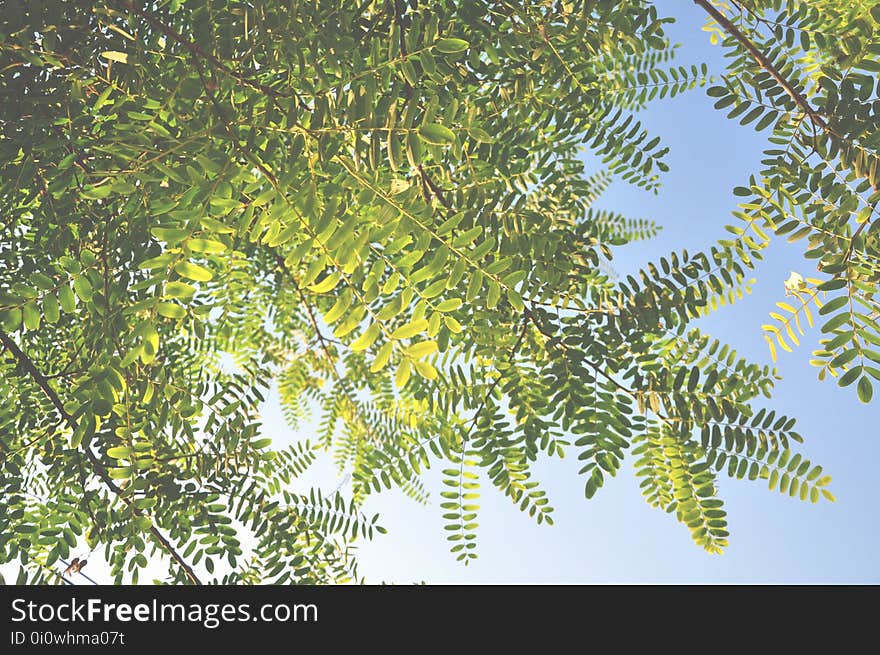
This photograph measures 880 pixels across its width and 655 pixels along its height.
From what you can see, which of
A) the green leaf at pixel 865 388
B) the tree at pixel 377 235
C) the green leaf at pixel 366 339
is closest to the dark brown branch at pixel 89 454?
the tree at pixel 377 235

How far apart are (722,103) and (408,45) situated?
314 mm

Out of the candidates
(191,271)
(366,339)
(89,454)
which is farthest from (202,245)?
(89,454)

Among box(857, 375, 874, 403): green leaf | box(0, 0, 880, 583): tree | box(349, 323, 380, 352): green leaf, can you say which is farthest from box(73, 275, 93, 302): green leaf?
box(857, 375, 874, 403): green leaf

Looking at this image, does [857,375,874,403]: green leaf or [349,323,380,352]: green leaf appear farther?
[857,375,874,403]: green leaf

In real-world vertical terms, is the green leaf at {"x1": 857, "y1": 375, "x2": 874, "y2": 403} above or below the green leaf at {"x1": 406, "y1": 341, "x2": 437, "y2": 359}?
above

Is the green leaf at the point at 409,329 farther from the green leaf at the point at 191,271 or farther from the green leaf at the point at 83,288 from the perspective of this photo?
the green leaf at the point at 83,288

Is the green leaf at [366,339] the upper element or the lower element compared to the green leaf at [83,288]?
lower

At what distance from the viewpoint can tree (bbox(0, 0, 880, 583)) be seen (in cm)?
43

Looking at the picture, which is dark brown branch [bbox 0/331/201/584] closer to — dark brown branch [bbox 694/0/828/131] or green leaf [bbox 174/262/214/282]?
green leaf [bbox 174/262/214/282]

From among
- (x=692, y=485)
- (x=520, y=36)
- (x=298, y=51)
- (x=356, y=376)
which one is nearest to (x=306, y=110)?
(x=298, y=51)

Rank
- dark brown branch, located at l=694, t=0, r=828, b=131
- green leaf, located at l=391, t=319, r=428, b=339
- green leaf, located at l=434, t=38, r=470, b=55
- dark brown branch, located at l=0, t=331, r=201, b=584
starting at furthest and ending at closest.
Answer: dark brown branch, located at l=0, t=331, r=201, b=584, dark brown branch, located at l=694, t=0, r=828, b=131, green leaf, located at l=434, t=38, r=470, b=55, green leaf, located at l=391, t=319, r=428, b=339

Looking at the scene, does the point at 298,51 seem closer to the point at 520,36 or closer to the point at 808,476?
the point at 520,36

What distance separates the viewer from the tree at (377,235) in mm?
432

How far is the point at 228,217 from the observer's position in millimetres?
578
